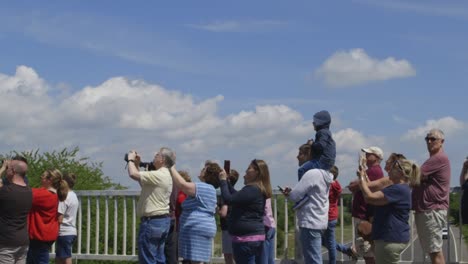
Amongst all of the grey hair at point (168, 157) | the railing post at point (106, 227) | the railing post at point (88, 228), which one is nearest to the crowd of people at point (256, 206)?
the grey hair at point (168, 157)

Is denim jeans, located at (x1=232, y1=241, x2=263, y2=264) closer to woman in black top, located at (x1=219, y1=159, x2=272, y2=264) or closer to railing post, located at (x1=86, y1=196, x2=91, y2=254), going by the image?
woman in black top, located at (x1=219, y1=159, x2=272, y2=264)

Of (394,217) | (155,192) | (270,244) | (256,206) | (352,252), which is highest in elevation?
(155,192)

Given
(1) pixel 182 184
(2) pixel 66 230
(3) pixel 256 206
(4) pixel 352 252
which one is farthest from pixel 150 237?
(4) pixel 352 252

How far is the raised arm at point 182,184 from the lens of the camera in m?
10.3

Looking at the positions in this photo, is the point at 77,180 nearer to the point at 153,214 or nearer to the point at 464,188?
the point at 153,214

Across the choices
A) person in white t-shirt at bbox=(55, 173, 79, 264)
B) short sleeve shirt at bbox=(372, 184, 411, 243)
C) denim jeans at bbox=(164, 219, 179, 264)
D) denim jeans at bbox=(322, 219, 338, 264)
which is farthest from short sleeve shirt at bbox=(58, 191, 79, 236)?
short sleeve shirt at bbox=(372, 184, 411, 243)

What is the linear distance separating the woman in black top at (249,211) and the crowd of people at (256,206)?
1 centimetres

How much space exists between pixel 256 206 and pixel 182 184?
95cm

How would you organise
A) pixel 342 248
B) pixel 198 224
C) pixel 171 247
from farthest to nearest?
1. pixel 171 247
2. pixel 342 248
3. pixel 198 224

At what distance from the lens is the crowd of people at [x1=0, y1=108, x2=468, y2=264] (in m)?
10.0

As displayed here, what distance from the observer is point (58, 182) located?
11.6 metres

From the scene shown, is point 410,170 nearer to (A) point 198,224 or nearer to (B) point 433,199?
(B) point 433,199

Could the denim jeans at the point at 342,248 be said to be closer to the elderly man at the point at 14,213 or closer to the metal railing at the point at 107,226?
the metal railing at the point at 107,226

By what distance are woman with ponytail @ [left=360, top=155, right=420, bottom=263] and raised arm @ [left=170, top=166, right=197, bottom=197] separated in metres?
2.18
